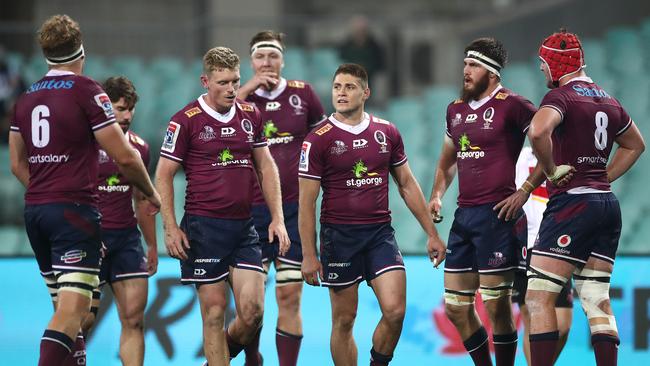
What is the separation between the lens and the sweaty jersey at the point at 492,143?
7.31m

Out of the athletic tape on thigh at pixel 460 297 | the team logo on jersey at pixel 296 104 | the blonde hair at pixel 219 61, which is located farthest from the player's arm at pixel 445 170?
the blonde hair at pixel 219 61

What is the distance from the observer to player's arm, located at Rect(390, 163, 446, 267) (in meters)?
7.34

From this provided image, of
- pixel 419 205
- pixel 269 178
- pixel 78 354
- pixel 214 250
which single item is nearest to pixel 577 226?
pixel 419 205

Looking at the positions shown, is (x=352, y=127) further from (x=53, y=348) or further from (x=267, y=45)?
(x=53, y=348)

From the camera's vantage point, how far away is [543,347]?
22.2ft

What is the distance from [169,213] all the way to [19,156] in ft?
3.47

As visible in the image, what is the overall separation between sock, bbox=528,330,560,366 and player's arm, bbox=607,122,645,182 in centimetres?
118

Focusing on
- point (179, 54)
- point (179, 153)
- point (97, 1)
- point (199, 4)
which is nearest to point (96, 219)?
point (179, 153)

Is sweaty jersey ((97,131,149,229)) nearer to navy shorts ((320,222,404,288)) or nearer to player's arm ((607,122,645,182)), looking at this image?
navy shorts ((320,222,404,288))

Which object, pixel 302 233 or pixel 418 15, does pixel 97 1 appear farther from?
pixel 302 233

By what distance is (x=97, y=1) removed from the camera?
59.3 ft

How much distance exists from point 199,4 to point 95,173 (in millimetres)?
11051

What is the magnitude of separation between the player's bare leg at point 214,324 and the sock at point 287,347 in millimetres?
988

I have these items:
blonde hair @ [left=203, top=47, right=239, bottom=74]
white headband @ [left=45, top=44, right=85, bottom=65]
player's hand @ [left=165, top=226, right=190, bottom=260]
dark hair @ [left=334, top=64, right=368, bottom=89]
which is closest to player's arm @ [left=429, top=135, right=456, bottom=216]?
dark hair @ [left=334, top=64, right=368, bottom=89]
